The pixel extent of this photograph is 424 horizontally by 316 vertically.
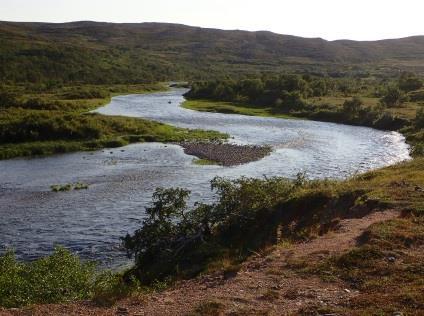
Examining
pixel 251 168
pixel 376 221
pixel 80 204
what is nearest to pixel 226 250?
pixel 376 221

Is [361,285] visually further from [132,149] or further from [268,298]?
[132,149]

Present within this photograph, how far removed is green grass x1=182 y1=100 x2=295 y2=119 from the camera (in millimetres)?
114938

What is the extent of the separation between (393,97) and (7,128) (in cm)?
7558

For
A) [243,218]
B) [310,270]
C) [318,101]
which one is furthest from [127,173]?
[318,101]

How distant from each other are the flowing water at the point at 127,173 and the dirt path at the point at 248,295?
12764 millimetres

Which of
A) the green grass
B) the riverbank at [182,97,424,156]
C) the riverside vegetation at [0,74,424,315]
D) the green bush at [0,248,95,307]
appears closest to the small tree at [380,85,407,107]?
the riverbank at [182,97,424,156]

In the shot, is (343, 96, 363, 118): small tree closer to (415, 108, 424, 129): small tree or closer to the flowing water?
the flowing water

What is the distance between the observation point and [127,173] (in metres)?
58.6

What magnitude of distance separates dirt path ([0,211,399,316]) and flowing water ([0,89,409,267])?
12.8 metres

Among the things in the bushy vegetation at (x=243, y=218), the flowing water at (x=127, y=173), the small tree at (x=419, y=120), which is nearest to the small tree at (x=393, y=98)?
the flowing water at (x=127, y=173)

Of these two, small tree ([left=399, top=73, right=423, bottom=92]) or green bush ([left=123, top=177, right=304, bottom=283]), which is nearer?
green bush ([left=123, top=177, right=304, bottom=283])

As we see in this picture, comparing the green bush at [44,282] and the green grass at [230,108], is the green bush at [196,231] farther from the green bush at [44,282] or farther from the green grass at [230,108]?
the green grass at [230,108]

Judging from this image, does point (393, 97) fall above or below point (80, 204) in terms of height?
above

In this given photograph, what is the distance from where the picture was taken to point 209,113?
11569 cm
